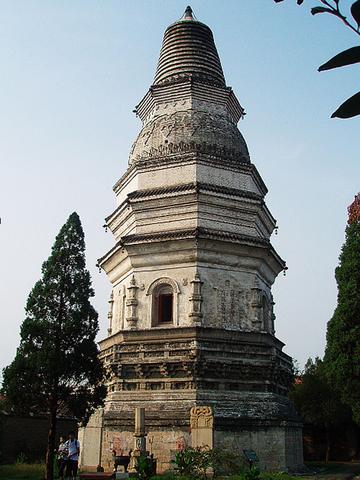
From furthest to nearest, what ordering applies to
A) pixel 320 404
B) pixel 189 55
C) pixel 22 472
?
pixel 320 404 < pixel 189 55 < pixel 22 472

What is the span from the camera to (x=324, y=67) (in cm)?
199

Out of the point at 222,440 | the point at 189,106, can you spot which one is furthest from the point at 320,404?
the point at 189,106

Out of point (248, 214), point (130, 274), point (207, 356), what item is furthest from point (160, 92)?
point (207, 356)

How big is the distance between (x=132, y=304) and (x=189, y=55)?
39.1 ft

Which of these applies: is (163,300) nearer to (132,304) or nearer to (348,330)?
(132,304)

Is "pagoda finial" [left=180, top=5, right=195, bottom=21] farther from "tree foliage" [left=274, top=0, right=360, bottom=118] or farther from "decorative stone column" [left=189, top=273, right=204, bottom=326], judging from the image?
"tree foliage" [left=274, top=0, right=360, bottom=118]

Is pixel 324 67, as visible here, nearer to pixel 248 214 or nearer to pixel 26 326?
pixel 26 326

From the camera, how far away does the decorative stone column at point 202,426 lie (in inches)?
603

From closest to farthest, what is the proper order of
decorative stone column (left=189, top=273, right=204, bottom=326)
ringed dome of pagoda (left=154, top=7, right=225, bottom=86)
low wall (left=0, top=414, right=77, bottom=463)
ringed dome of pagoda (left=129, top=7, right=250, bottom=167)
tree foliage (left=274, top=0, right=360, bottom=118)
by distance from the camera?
1. tree foliage (left=274, top=0, right=360, bottom=118)
2. decorative stone column (left=189, top=273, right=204, bottom=326)
3. low wall (left=0, top=414, right=77, bottom=463)
4. ringed dome of pagoda (left=129, top=7, right=250, bottom=167)
5. ringed dome of pagoda (left=154, top=7, right=225, bottom=86)

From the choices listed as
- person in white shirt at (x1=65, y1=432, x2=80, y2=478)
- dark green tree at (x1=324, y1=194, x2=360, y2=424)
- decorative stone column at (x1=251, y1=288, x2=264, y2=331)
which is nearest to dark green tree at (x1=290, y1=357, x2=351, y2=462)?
dark green tree at (x1=324, y1=194, x2=360, y2=424)

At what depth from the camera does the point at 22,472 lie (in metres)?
17.2

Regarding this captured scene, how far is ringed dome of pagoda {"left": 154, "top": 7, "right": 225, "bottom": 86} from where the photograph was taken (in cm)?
2486

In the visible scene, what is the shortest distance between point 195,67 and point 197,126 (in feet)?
12.1

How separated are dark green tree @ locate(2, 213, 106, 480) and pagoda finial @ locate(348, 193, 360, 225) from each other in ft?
35.0
